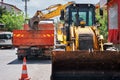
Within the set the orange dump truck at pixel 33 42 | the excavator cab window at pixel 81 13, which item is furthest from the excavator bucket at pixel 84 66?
the orange dump truck at pixel 33 42

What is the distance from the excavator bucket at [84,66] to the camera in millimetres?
11055

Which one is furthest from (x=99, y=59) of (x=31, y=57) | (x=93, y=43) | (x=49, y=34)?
(x=31, y=57)

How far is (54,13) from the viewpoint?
84.8 feet

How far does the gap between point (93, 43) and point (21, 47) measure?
9910mm

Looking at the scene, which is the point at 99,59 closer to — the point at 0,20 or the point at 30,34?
the point at 30,34

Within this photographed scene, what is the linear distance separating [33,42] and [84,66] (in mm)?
12972

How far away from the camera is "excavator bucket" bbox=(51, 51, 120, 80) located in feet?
36.3

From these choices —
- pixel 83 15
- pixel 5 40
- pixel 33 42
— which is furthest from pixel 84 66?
pixel 5 40

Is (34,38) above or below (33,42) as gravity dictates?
above

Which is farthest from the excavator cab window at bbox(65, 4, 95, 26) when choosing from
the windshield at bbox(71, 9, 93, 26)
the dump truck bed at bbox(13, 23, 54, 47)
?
the dump truck bed at bbox(13, 23, 54, 47)

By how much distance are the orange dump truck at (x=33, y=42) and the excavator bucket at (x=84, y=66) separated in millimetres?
12444

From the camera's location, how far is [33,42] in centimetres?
2412

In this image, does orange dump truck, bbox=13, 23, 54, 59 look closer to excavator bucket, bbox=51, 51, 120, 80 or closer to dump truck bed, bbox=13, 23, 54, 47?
dump truck bed, bbox=13, 23, 54, 47

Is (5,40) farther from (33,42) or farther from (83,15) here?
(83,15)
